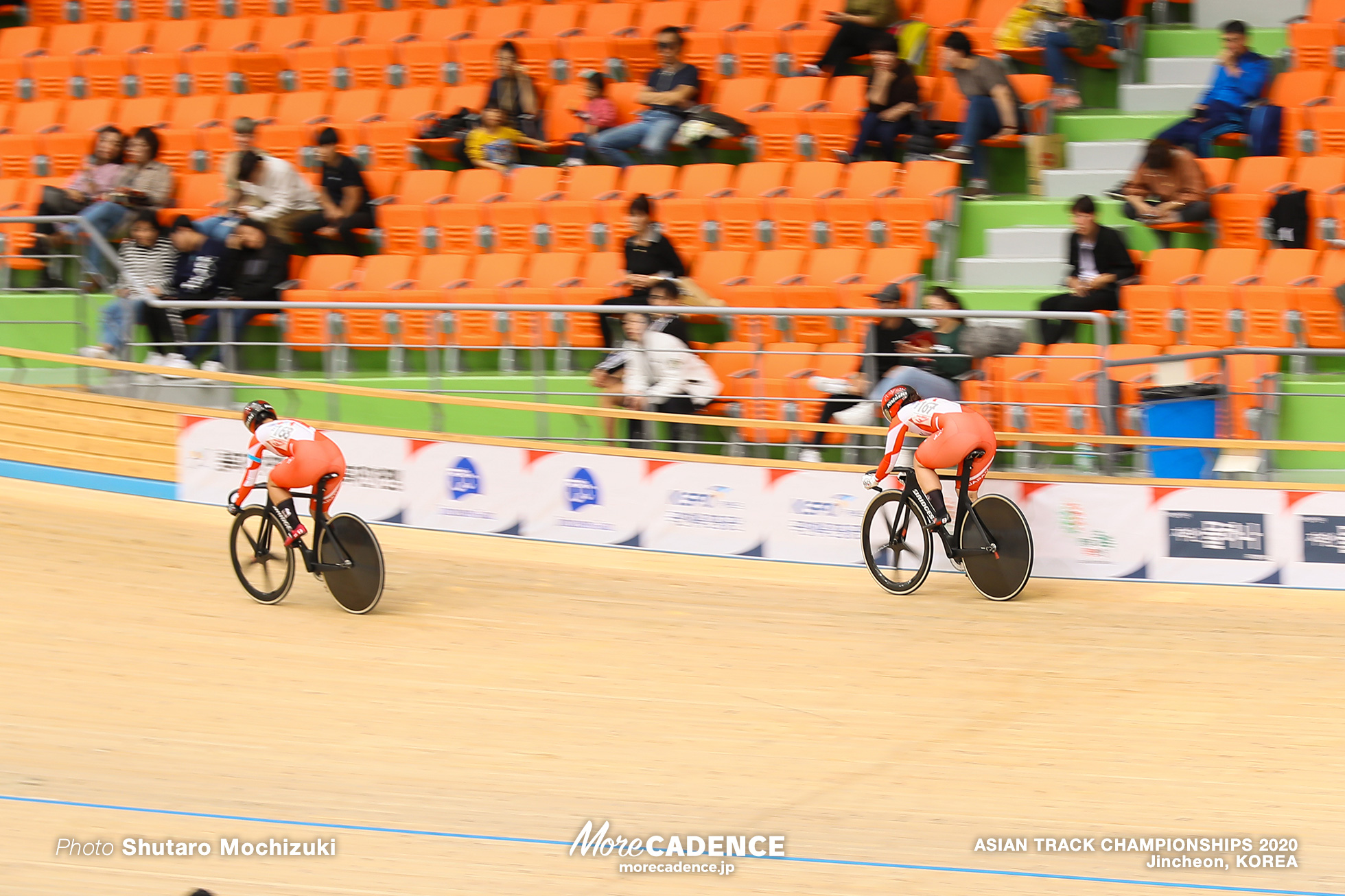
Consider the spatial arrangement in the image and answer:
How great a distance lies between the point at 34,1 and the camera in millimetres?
15094

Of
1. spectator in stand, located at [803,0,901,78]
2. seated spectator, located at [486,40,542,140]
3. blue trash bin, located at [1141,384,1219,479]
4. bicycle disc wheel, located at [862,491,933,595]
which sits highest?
spectator in stand, located at [803,0,901,78]

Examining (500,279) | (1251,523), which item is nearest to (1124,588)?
(1251,523)

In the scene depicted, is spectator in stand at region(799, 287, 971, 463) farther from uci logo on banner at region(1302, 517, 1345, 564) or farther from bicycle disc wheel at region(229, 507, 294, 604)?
bicycle disc wheel at region(229, 507, 294, 604)

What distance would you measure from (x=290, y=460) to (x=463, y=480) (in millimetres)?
1720

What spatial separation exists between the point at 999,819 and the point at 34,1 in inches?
551

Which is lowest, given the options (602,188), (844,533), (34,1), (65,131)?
(844,533)

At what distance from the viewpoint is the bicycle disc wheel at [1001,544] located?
7.26 m

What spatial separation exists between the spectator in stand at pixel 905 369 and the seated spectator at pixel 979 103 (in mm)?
1901

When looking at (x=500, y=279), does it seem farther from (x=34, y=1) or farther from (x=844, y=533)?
(x=34, y=1)

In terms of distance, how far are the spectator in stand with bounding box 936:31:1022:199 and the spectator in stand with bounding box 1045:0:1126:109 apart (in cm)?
56

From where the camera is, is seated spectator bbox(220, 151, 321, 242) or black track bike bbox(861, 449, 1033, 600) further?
seated spectator bbox(220, 151, 321, 242)

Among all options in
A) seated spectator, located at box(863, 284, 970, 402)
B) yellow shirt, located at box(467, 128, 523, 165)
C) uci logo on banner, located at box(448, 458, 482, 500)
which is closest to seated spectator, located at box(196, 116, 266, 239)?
yellow shirt, located at box(467, 128, 523, 165)

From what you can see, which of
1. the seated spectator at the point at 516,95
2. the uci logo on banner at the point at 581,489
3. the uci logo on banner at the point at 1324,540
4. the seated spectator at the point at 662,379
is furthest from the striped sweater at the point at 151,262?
the uci logo on banner at the point at 1324,540

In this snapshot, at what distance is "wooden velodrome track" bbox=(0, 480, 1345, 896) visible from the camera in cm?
474
